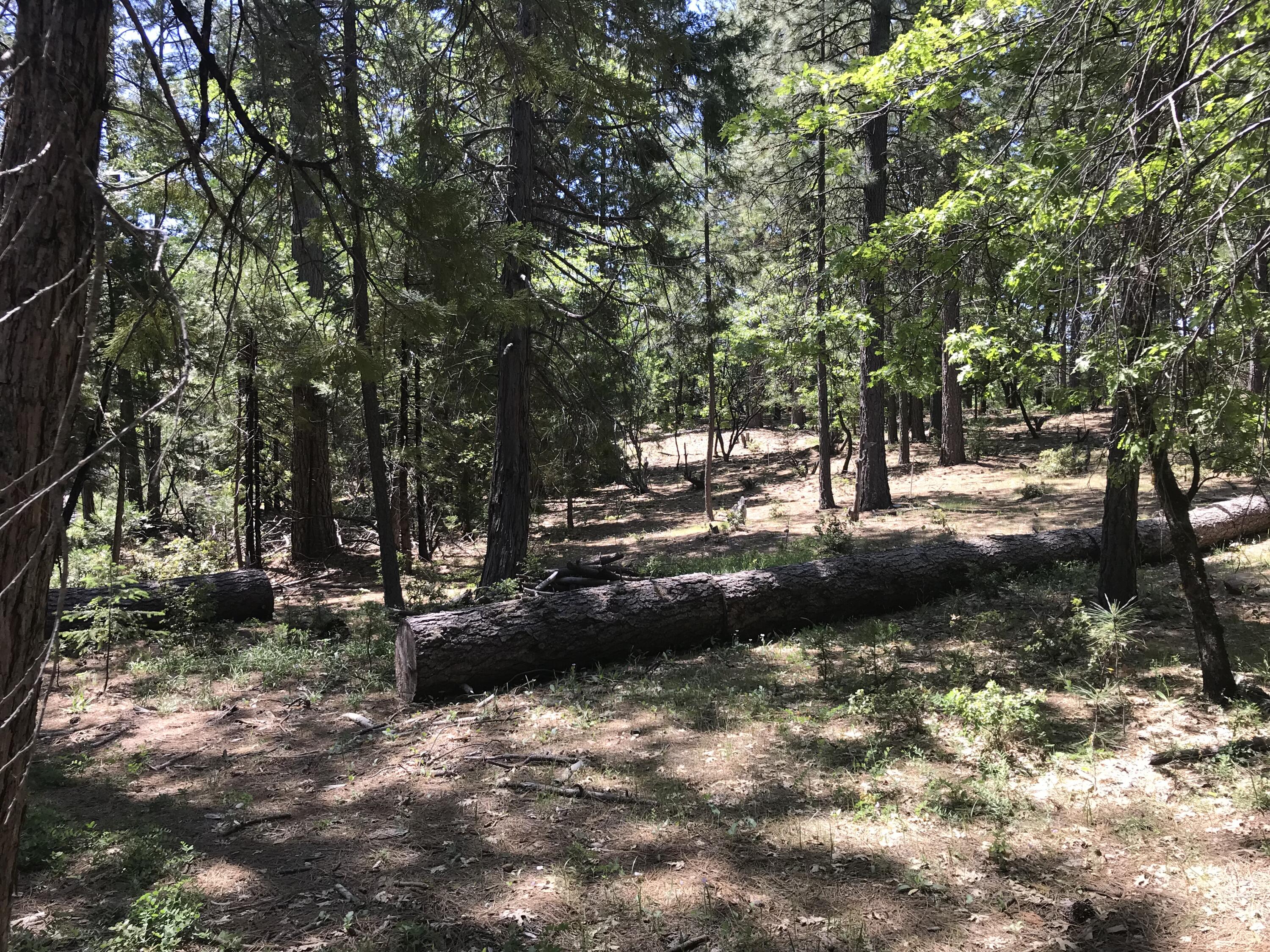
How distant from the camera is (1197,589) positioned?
4.94m

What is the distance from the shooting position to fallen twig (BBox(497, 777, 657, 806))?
4.61m

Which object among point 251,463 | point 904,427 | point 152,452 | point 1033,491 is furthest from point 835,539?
point 152,452

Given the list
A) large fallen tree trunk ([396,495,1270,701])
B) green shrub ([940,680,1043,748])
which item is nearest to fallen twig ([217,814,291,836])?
large fallen tree trunk ([396,495,1270,701])

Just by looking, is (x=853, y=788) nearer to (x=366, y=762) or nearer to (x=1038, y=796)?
(x=1038, y=796)

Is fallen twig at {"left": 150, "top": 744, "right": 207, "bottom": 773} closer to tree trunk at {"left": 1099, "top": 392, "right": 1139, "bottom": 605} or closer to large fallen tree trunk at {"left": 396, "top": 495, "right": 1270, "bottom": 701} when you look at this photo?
large fallen tree trunk at {"left": 396, "top": 495, "right": 1270, "bottom": 701}

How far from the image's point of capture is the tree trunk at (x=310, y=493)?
14.3 m

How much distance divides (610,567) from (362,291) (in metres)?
4.51

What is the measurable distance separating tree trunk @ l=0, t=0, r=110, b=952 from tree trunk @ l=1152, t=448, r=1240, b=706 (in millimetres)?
5784

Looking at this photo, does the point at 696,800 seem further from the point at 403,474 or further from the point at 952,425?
the point at 952,425

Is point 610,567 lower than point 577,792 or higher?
higher

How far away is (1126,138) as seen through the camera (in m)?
4.49

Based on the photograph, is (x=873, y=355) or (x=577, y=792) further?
(x=873, y=355)

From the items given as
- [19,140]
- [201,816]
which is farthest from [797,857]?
[19,140]

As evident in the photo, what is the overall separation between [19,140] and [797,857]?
4.55 m
